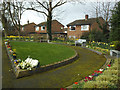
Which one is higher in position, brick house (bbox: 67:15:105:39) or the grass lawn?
brick house (bbox: 67:15:105:39)

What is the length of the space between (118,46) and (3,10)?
30.8 meters

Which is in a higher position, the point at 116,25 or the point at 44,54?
the point at 116,25

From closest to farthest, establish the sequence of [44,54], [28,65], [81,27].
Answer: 1. [28,65]
2. [44,54]
3. [81,27]

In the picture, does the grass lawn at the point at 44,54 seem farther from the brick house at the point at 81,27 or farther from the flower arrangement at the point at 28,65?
the brick house at the point at 81,27

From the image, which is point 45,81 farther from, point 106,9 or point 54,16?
point 106,9

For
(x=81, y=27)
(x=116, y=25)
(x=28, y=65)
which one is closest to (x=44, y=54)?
(x=28, y=65)

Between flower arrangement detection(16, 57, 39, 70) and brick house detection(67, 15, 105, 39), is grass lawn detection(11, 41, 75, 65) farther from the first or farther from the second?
brick house detection(67, 15, 105, 39)

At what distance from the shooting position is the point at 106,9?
27.2 metres

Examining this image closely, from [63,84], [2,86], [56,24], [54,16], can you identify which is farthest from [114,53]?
[56,24]

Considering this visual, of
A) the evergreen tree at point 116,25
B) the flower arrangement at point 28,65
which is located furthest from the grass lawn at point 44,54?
the evergreen tree at point 116,25

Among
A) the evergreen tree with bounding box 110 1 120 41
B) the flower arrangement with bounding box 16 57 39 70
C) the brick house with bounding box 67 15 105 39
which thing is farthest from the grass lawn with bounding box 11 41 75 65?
the brick house with bounding box 67 15 105 39

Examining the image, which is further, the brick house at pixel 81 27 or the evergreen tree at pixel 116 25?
the brick house at pixel 81 27

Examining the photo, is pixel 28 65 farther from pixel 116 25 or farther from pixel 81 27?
pixel 81 27

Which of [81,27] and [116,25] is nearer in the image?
[116,25]
